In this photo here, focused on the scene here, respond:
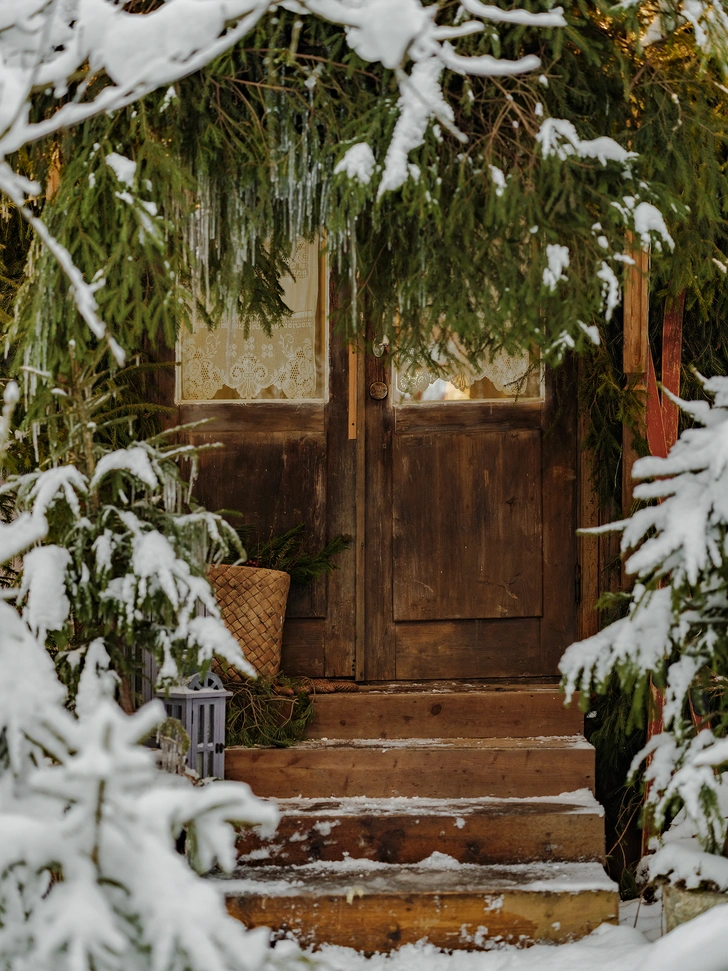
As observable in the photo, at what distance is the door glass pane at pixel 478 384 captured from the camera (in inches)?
156

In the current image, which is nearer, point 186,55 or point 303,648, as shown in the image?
point 186,55

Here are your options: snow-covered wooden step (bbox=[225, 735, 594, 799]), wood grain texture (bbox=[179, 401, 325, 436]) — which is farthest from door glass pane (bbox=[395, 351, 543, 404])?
snow-covered wooden step (bbox=[225, 735, 594, 799])

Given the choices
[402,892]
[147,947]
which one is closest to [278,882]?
[402,892]

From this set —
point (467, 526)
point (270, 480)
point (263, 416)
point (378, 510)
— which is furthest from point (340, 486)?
point (467, 526)

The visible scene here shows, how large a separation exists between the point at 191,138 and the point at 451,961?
2.26m

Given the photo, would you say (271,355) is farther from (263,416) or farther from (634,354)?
(634,354)

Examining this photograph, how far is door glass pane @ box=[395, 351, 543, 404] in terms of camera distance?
3965 millimetres

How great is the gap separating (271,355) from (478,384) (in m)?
0.89

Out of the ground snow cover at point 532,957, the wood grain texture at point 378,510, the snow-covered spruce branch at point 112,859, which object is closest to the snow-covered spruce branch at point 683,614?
the ground snow cover at point 532,957

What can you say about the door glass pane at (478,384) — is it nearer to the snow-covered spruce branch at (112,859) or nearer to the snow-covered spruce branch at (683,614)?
the snow-covered spruce branch at (683,614)

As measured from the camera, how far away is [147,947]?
1426mm

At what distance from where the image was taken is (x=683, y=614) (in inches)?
81.0

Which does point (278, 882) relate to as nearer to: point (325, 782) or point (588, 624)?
point (325, 782)

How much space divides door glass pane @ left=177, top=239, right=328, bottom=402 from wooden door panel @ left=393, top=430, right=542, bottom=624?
20.4 inches
